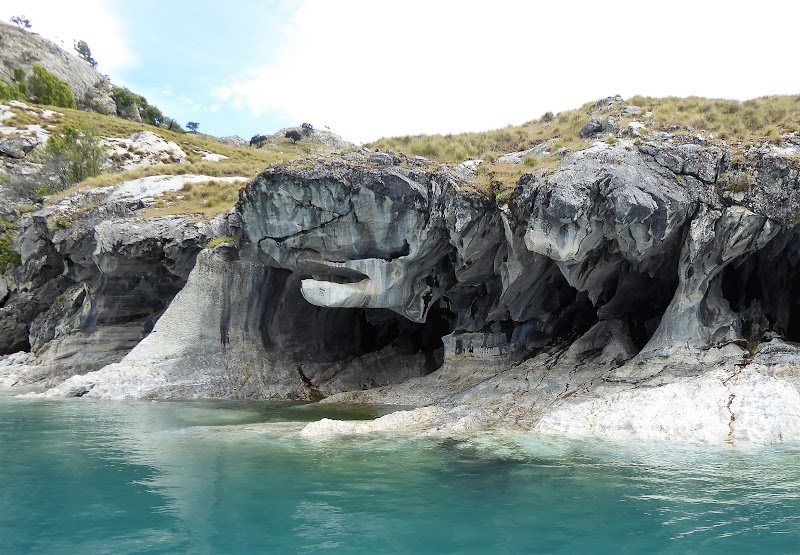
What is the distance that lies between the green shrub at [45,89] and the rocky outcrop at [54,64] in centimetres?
419

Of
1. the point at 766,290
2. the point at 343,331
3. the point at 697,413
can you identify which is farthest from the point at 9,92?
the point at 697,413

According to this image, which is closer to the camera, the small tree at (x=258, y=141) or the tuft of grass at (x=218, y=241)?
the tuft of grass at (x=218, y=241)

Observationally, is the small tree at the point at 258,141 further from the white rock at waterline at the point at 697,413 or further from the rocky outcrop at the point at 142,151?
the white rock at waterline at the point at 697,413

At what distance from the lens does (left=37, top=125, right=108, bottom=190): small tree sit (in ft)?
162

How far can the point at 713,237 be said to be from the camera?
19.2 metres

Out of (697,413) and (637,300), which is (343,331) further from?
(697,413)

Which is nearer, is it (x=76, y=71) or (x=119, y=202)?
(x=119, y=202)

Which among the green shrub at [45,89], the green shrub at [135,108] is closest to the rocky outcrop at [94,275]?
the green shrub at [45,89]

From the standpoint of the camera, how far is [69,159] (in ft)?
164

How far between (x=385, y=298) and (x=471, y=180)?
249 inches

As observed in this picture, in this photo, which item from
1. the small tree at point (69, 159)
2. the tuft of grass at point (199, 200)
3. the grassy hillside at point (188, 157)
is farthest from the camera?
the small tree at point (69, 159)

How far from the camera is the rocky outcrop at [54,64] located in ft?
287

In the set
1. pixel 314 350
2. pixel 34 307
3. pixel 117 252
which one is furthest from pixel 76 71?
pixel 314 350

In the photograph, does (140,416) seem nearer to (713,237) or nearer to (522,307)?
(522,307)
